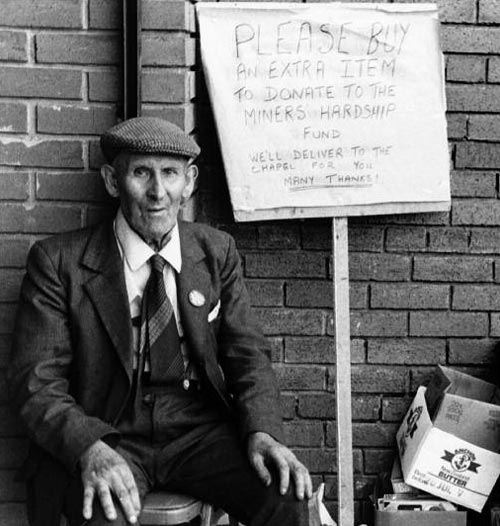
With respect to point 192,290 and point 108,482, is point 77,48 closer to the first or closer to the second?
point 192,290

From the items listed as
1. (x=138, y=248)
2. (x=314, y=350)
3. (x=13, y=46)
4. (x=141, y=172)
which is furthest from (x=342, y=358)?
(x=13, y=46)

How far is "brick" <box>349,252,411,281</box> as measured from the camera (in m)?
4.14

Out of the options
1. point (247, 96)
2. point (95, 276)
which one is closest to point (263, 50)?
point (247, 96)

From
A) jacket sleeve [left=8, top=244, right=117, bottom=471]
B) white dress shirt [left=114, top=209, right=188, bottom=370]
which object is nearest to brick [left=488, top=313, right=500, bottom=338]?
white dress shirt [left=114, top=209, right=188, bottom=370]

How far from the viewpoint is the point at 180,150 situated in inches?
132

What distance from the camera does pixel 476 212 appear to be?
412 cm

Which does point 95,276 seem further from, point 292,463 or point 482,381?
point 482,381

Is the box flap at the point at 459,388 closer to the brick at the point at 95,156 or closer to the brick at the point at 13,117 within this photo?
the brick at the point at 95,156

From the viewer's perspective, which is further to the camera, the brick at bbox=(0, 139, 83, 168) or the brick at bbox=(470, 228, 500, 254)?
the brick at bbox=(470, 228, 500, 254)

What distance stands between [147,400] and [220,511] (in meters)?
0.49

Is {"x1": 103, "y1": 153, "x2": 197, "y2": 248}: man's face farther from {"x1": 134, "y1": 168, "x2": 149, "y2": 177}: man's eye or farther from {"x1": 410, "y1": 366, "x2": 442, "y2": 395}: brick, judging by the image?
{"x1": 410, "y1": 366, "x2": 442, "y2": 395}: brick

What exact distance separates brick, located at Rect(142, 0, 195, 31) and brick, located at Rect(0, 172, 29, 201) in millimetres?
681

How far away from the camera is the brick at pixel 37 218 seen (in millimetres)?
3738

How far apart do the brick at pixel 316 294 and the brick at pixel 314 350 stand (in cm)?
14
